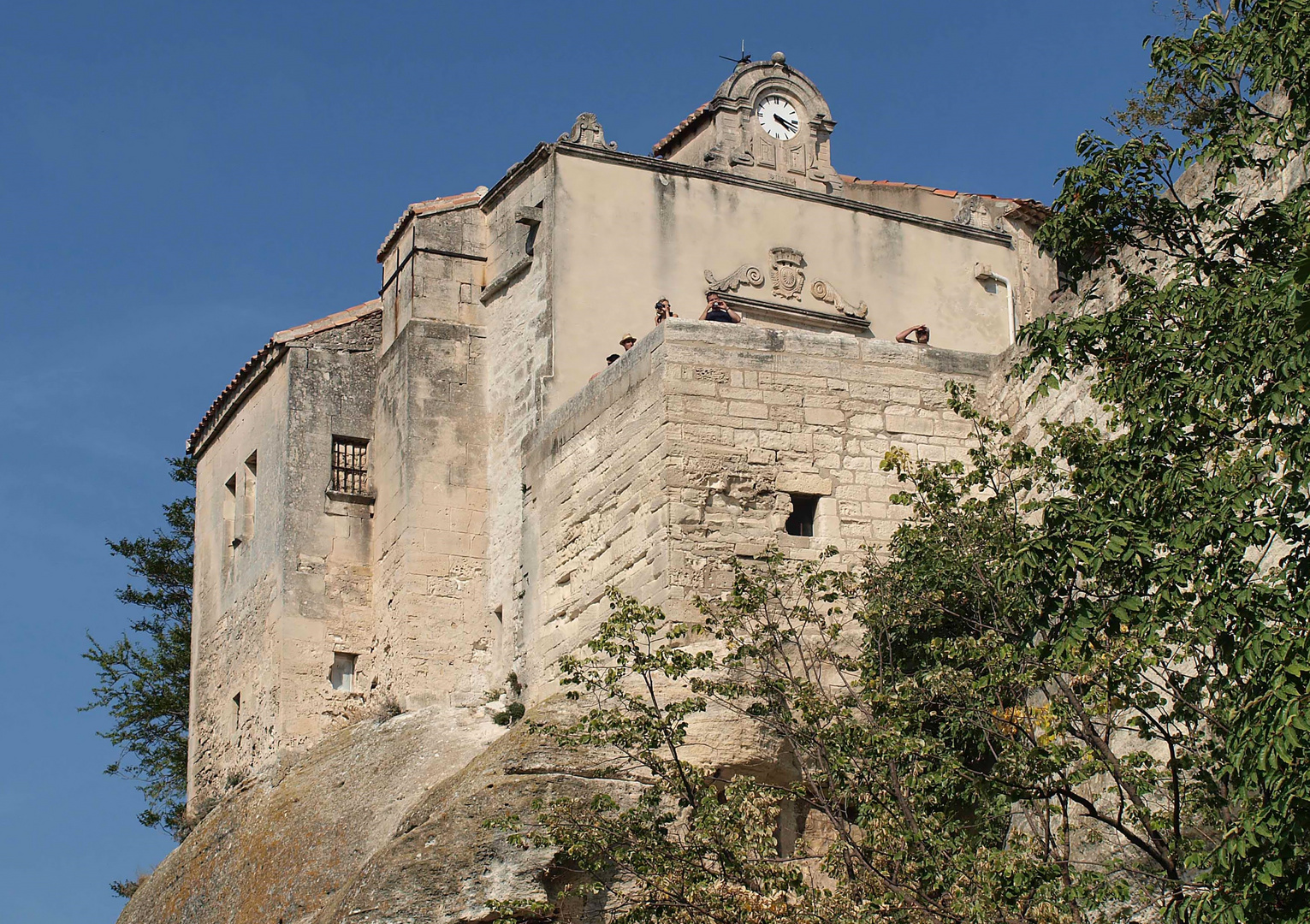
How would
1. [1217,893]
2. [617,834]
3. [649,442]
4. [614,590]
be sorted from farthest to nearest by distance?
[649,442]
[614,590]
[617,834]
[1217,893]

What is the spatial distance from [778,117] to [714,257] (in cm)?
298

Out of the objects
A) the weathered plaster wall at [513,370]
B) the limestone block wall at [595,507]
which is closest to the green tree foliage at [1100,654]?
the limestone block wall at [595,507]

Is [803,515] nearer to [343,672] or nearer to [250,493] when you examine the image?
[343,672]

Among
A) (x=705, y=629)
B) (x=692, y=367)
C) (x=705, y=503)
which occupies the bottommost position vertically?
(x=705, y=629)

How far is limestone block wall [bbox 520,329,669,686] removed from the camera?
54.2ft

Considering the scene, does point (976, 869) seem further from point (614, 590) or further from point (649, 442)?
point (649, 442)

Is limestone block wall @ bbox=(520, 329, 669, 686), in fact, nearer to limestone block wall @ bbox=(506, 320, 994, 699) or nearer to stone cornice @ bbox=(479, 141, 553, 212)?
limestone block wall @ bbox=(506, 320, 994, 699)

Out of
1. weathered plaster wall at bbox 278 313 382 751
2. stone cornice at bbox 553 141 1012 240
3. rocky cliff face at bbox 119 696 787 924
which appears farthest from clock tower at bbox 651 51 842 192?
rocky cliff face at bbox 119 696 787 924

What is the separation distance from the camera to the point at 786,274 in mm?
21359

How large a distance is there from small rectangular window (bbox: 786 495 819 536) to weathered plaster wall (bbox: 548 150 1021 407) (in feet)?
11.3

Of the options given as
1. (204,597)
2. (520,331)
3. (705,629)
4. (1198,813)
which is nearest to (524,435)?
(520,331)

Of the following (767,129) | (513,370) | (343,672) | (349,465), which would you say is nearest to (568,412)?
(513,370)

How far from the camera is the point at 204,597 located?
24.3 meters

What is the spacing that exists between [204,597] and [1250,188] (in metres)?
14.3
